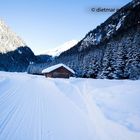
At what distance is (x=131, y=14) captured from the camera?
340ft

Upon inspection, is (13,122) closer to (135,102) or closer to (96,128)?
(96,128)

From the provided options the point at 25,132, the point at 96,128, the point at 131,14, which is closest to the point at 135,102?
the point at 96,128

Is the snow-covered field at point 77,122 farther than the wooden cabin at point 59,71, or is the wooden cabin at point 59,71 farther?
the wooden cabin at point 59,71

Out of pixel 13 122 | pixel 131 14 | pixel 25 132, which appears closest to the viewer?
pixel 25 132

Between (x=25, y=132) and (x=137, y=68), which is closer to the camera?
(x=25, y=132)

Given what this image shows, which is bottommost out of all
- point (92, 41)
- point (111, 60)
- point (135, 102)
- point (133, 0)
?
point (135, 102)

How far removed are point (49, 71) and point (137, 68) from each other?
16.7 m

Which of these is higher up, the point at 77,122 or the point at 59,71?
the point at 59,71

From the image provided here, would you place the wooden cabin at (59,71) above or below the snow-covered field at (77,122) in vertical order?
above

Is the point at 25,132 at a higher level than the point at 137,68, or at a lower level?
lower

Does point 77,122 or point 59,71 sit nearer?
point 77,122

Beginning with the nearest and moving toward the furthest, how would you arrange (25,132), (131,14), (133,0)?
(25,132), (131,14), (133,0)

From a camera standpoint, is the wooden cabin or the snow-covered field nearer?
the snow-covered field

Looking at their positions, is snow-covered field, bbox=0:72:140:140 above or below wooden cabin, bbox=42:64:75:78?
below
